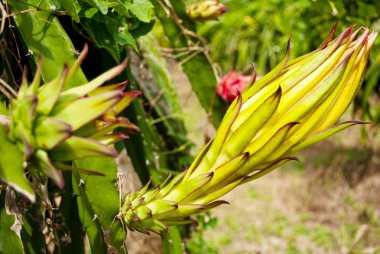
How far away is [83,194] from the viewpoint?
2.11 ft

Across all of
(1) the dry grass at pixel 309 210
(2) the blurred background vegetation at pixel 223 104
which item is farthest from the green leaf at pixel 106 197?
(1) the dry grass at pixel 309 210

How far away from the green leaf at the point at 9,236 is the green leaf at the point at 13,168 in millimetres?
173

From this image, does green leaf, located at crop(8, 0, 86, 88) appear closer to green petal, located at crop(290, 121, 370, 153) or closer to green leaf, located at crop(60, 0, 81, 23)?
green leaf, located at crop(60, 0, 81, 23)

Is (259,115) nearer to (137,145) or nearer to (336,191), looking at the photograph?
(137,145)

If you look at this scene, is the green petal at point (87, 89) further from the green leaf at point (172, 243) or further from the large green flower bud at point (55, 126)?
the green leaf at point (172, 243)

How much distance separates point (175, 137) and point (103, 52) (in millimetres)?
311

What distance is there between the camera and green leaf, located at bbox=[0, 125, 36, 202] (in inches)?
16.4

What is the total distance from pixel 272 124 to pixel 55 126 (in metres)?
0.23

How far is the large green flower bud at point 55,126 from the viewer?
41 centimetres

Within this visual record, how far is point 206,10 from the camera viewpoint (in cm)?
97

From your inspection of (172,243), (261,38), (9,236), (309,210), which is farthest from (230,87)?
(261,38)

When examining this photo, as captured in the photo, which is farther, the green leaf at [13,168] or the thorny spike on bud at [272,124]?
the thorny spike on bud at [272,124]

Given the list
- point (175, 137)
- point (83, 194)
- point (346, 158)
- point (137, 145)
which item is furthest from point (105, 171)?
point (346, 158)

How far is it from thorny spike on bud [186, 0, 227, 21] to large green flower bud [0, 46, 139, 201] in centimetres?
56
